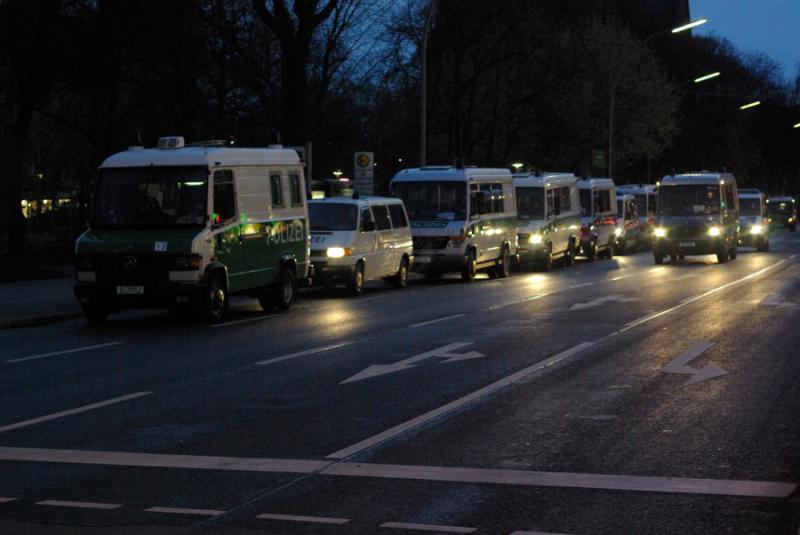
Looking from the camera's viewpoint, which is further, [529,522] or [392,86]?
[392,86]

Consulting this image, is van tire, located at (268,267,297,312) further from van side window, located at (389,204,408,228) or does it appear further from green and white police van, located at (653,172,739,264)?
green and white police van, located at (653,172,739,264)

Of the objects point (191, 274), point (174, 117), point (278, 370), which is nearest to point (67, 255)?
point (174, 117)

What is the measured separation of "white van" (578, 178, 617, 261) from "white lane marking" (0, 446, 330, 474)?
38978 millimetres

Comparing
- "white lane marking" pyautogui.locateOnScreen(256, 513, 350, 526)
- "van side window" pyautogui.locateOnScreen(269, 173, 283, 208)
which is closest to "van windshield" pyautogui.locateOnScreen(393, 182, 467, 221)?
"van side window" pyautogui.locateOnScreen(269, 173, 283, 208)

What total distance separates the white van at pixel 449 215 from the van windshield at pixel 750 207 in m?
27.0

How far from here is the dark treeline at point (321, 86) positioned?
35.4m

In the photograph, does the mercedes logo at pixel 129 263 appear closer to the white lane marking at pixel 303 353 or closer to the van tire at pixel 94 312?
the van tire at pixel 94 312

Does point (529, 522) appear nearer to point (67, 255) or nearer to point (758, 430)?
point (758, 430)

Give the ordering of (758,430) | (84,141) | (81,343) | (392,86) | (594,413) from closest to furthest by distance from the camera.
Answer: (758,430), (594,413), (81,343), (84,141), (392,86)

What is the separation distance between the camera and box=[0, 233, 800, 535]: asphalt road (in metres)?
7.52

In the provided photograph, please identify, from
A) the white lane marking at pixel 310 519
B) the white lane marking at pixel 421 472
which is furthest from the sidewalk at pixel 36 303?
the white lane marking at pixel 310 519

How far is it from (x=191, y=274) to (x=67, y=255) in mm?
17613

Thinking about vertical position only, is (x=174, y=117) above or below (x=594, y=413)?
above

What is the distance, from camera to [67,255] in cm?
3716
